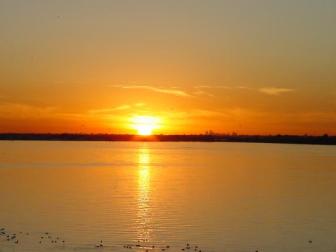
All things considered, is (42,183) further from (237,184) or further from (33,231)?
(33,231)

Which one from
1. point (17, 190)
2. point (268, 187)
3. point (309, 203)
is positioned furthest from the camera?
point (268, 187)

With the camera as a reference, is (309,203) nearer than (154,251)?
No

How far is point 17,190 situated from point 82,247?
20554 millimetres

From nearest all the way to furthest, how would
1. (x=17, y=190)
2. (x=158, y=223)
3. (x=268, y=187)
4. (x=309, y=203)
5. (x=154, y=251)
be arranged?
(x=154, y=251), (x=158, y=223), (x=309, y=203), (x=17, y=190), (x=268, y=187)

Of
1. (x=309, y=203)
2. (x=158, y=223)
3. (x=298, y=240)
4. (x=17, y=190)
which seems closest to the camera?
(x=298, y=240)

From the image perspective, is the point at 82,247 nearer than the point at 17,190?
Yes

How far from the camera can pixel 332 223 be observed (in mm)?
26781

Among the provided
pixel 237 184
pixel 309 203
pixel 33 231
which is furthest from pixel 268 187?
pixel 33 231

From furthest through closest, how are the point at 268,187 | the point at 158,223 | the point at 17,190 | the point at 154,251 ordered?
the point at 268,187
the point at 17,190
the point at 158,223
the point at 154,251

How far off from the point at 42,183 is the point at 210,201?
54.4 ft

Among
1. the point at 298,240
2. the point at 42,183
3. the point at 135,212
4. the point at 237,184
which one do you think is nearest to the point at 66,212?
the point at 135,212

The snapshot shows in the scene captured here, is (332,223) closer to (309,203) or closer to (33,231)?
(309,203)

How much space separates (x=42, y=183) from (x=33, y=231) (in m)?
23.0

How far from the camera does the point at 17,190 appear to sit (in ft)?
130
